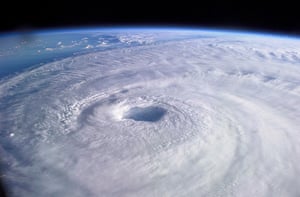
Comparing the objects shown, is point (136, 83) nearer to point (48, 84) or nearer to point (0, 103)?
point (48, 84)

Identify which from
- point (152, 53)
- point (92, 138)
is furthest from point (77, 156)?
point (152, 53)

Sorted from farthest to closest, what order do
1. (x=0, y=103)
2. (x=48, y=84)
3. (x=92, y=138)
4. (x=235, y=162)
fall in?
(x=48, y=84)
(x=0, y=103)
(x=92, y=138)
(x=235, y=162)

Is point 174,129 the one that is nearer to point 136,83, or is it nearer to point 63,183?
point 63,183

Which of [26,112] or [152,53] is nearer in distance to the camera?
[26,112]

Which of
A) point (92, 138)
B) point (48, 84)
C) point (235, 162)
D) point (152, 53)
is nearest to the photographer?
point (235, 162)

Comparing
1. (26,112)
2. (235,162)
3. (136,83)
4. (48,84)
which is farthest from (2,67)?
(235,162)

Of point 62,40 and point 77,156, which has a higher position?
point 62,40
